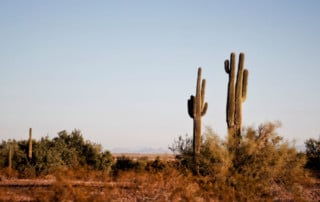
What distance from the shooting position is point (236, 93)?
20.8 meters

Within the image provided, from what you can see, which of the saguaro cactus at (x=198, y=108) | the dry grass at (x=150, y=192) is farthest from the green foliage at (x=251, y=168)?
the saguaro cactus at (x=198, y=108)

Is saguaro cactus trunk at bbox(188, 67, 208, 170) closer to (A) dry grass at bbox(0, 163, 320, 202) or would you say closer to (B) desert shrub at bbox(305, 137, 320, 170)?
(A) dry grass at bbox(0, 163, 320, 202)

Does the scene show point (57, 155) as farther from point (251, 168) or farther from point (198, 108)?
point (251, 168)

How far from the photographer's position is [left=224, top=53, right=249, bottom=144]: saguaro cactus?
20484mm

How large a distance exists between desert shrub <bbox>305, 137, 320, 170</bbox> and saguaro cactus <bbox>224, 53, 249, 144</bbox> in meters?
11.4

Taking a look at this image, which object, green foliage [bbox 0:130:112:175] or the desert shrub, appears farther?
the desert shrub

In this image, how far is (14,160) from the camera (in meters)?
26.7

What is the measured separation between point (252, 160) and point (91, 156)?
14.2 m

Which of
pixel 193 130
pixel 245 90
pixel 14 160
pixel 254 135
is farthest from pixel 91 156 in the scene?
pixel 254 135

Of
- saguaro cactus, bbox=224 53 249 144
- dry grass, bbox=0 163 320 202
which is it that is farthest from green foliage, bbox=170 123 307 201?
saguaro cactus, bbox=224 53 249 144

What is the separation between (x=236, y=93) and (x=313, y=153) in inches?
507

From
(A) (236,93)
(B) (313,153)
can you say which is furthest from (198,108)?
(B) (313,153)

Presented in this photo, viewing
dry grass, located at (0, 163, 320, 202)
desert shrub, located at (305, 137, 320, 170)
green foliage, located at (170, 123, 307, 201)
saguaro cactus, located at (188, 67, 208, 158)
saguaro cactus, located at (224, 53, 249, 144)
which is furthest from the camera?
desert shrub, located at (305, 137, 320, 170)

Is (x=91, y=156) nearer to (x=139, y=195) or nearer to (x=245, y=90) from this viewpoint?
(x=245, y=90)
